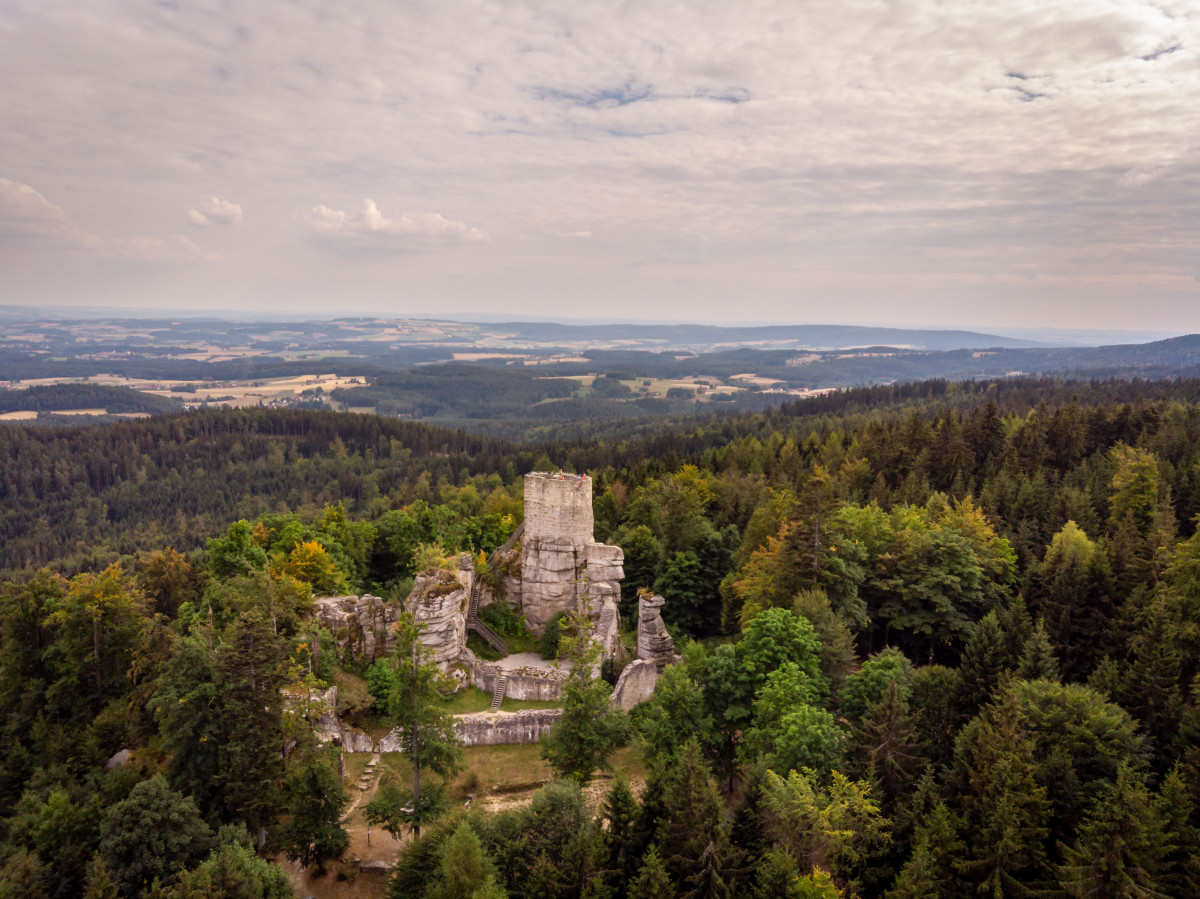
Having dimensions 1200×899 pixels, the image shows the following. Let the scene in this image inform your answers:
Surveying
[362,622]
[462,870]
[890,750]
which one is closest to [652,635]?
[362,622]

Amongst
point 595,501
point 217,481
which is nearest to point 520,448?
point 217,481

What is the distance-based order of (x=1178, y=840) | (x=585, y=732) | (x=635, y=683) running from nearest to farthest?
(x=1178, y=840) < (x=585, y=732) < (x=635, y=683)

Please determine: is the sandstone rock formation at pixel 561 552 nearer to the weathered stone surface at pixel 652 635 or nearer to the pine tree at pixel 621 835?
the weathered stone surface at pixel 652 635

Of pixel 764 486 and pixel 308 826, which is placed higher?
pixel 764 486

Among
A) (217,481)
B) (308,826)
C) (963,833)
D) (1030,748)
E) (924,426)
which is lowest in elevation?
(217,481)

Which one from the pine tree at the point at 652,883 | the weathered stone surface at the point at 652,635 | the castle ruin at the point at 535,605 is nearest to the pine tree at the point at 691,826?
the pine tree at the point at 652,883

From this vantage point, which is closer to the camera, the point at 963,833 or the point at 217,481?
the point at 963,833

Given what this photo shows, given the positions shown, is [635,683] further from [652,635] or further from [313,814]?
[313,814]

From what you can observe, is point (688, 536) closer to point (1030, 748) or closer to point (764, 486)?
point (764, 486)
